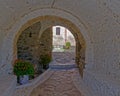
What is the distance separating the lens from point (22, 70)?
16.2 feet

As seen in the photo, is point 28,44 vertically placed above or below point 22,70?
above

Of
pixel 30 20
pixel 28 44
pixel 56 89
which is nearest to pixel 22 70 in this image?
pixel 56 89

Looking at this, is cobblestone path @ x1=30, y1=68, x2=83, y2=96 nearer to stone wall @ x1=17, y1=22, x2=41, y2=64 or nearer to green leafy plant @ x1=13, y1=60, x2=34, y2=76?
green leafy plant @ x1=13, y1=60, x2=34, y2=76

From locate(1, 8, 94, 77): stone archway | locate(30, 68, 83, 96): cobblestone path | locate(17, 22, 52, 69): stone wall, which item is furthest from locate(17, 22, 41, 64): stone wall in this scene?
locate(1, 8, 94, 77): stone archway

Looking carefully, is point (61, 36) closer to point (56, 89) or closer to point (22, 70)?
point (56, 89)

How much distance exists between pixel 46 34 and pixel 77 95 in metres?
5.18

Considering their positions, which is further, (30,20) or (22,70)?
(22,70)

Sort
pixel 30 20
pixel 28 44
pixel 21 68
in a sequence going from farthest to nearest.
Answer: pixel 28 44
pixel 21 68
pixel 30 20

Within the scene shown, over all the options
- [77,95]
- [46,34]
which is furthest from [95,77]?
[46,34]

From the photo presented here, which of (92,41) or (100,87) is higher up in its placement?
(92,41)

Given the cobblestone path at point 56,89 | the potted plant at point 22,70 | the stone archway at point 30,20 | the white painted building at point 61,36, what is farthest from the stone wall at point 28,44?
the white painted building at point 61,36

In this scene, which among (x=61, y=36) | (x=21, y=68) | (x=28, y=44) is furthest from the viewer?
(x=61, y=36)

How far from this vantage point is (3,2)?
3.46 m

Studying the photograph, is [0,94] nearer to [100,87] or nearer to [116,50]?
[100,87]
